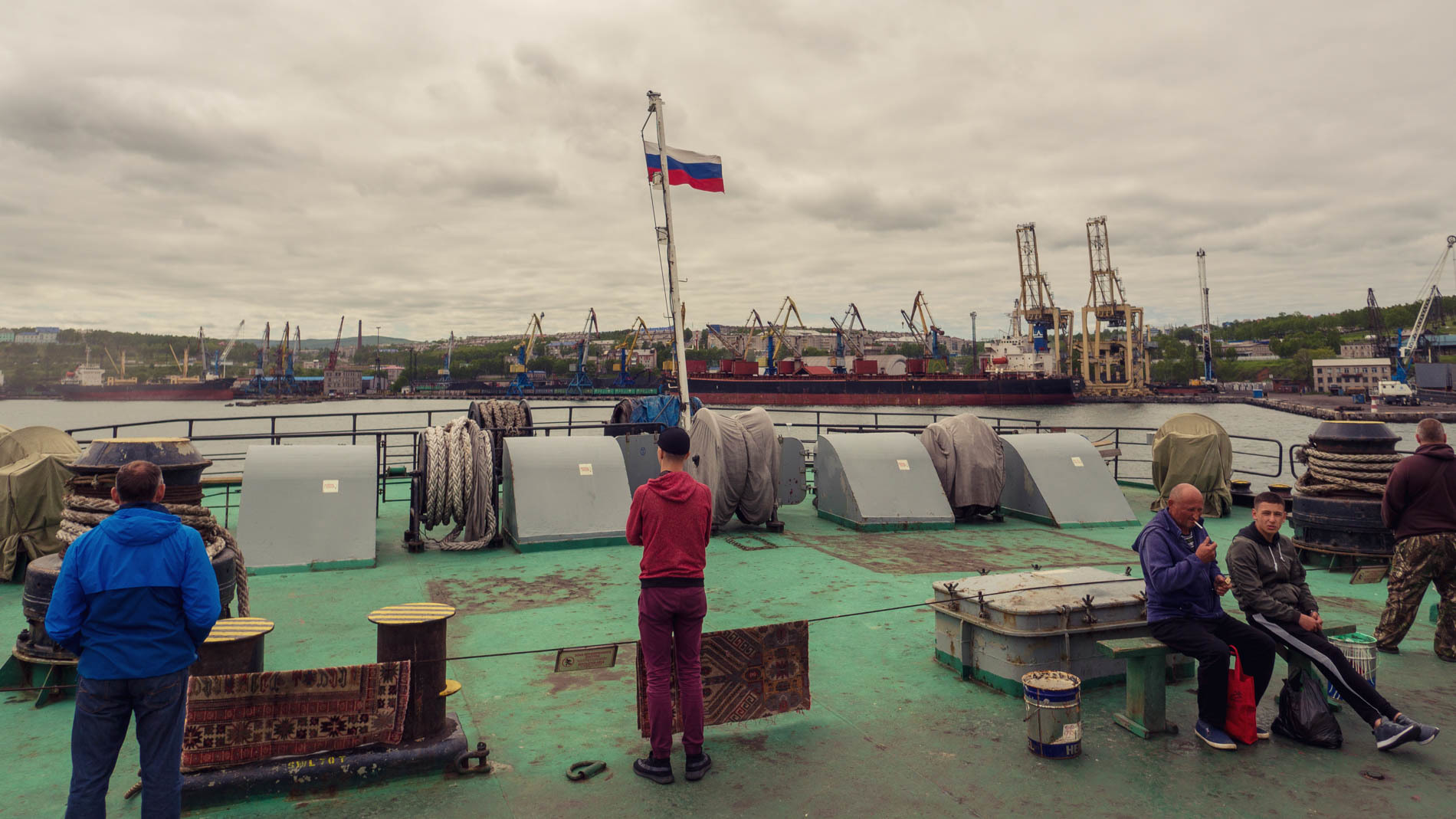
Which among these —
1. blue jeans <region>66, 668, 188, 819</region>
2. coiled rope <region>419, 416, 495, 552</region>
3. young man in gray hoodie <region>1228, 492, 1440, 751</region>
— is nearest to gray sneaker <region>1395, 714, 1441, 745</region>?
young man in gray hoodie <region>1228, 492, 1440, 751</region>

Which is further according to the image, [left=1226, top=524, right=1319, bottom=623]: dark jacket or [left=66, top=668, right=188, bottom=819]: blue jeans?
[left=1226, top=524, right=1319, bottom=623]: dark jacket

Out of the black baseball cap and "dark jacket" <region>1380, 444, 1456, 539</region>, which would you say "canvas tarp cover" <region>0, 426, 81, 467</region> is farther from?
"dark jacket" <region>1380, 444, 1456, 539</region>

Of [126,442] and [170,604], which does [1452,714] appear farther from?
[126,442]

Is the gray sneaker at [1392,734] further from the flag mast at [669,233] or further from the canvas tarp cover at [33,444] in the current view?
the canvas tarp cover at [33,444]

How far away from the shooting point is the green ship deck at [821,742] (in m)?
3.90

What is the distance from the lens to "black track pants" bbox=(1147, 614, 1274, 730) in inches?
178

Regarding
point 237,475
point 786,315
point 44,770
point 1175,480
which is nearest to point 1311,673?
point 44,770

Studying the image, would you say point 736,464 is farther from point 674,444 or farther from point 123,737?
point 123,737

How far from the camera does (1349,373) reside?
357ft

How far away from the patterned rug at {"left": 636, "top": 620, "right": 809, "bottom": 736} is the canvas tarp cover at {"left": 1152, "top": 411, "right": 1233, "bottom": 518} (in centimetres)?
940

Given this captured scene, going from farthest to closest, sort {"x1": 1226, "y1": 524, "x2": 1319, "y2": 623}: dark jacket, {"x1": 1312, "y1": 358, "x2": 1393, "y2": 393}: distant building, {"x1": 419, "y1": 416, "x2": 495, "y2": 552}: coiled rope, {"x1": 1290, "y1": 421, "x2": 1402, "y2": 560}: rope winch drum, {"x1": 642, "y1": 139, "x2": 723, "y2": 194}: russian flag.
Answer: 1. {"x1": 1312, "y1": 358, "x2": 1393, "y2": 393}: distant building
2. {"x1": 642, "y1": 139, "x2": 723, "y2": 194}: russian flag
3. {"x1": 419, "y1": 416, "x2": 495, "y2": 552}: coiled rope
4. {"x1": 1290, "y1": 421, "x2": 1402, "y2": 560}: rope winch drum
5. {"x1": 1226, "y1": 524, "x2": 1319, "y2": 623}: dark jacket

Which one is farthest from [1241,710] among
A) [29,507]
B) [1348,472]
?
[29,507]

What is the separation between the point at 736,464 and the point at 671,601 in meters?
6.84

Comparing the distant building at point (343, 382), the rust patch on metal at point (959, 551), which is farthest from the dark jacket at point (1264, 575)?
the distant building at point (343, 382)
